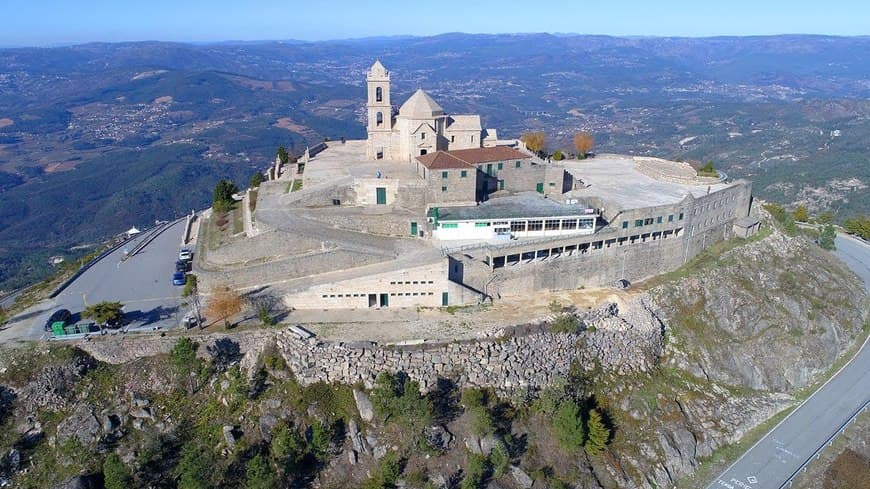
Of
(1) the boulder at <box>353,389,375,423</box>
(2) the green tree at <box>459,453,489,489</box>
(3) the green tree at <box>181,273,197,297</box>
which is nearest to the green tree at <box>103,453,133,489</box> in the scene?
(1) the boulder at <box>353,389,375,423</box>

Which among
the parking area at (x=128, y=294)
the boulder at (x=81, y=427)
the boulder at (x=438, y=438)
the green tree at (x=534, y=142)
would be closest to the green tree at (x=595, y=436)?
the boulder at (x=438, y=438)

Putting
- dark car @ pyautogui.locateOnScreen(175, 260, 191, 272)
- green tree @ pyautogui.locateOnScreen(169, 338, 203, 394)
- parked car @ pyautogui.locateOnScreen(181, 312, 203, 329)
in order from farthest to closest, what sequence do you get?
dark car @ pyautogui.locateOnScreen(175, 260, 191, 272), parked car @ pyautogui.locateOnScreen(181, 312, 203, 329), green tree @ pyautogui.locateOnScreen(169, 338, 203, 394)

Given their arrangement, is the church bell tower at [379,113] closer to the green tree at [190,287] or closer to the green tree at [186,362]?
the green tree at [190,287]

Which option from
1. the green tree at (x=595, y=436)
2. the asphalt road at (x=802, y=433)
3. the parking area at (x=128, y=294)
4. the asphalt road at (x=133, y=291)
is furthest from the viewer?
the asphalt road at (x=133, y=291)

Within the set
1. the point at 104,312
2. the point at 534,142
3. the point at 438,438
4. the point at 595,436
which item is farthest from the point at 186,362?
the point at 534,142

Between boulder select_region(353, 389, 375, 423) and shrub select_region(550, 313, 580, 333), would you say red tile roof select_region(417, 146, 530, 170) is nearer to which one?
shrub select_region(550, 313, 580, 333)

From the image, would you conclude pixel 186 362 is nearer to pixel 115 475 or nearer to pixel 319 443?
pixel 115 475

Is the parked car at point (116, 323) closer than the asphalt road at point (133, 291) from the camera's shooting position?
Yes

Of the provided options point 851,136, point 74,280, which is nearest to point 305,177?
point 74,280
